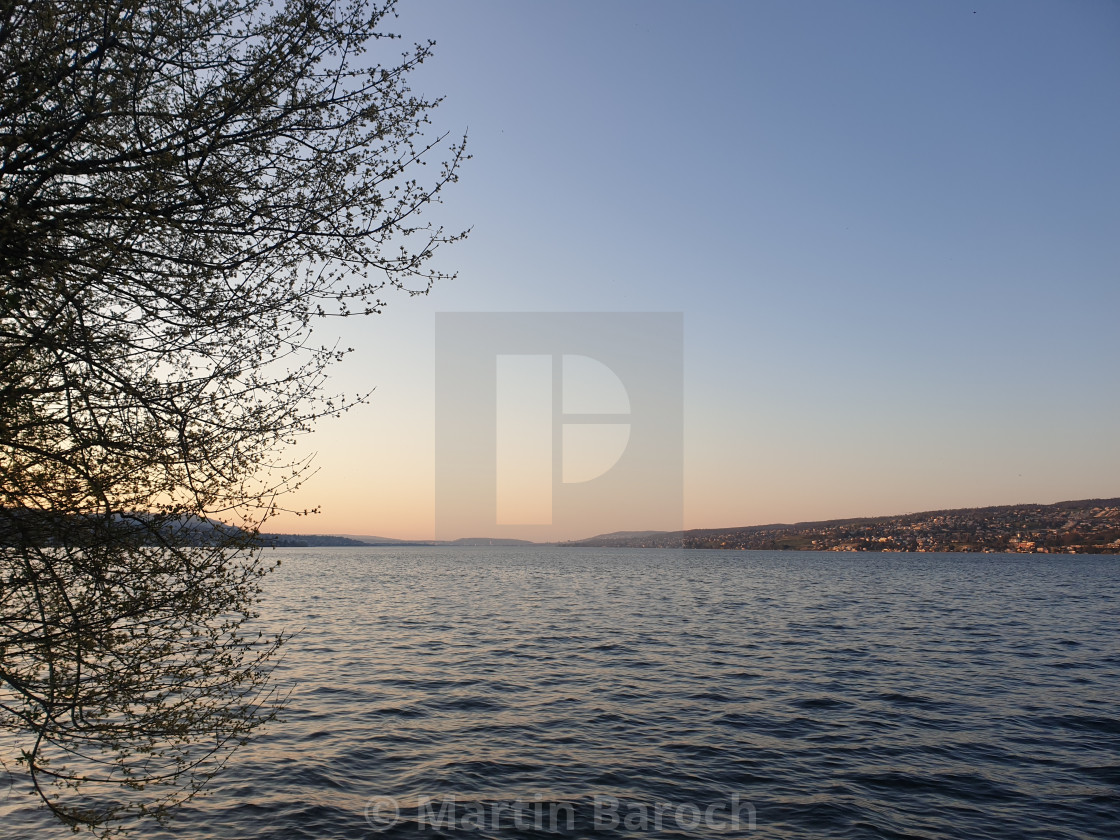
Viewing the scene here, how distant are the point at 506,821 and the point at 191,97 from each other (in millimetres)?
12734

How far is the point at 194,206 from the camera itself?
25.1ft

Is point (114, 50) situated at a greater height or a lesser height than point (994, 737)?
greater

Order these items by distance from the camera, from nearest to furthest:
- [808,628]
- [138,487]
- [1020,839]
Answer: [138,487]
[1020,839]
[808,628]

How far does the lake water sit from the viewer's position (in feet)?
41.9

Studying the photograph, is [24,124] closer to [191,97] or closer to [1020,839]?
[191,97]

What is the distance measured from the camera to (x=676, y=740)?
17.4 meters

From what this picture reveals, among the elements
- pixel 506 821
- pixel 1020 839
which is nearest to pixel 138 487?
pixel 506 821

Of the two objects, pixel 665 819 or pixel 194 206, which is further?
pixel 665 819

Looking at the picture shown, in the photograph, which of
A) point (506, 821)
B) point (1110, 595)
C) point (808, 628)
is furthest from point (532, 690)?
point (1110, 595)

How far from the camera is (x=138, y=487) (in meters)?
7.26

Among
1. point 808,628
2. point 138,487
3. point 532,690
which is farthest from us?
point 808,628

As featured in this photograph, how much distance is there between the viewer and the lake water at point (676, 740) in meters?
12.8

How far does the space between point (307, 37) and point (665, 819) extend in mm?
14029

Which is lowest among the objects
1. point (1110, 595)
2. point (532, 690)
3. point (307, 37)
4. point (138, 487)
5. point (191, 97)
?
point (1110, 595)
